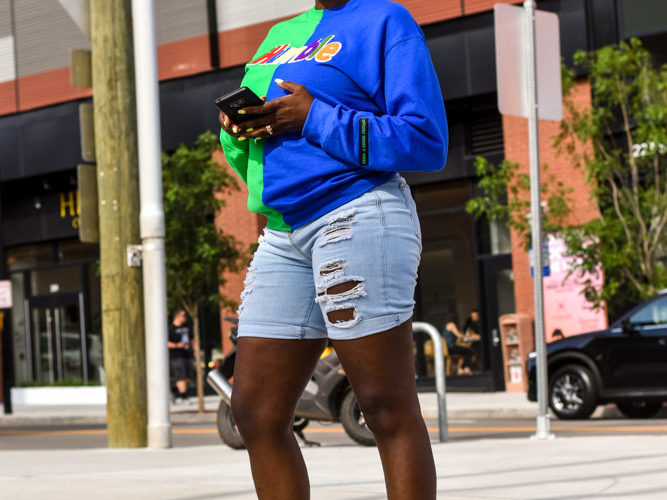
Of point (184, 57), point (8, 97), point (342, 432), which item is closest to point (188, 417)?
point (342, 432)

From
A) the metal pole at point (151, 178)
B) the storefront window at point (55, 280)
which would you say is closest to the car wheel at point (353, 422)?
the metal pole at point (151, 178)

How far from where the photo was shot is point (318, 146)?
3.09 metres

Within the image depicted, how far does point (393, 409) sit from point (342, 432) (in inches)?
396

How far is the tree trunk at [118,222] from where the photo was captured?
995 centimetres

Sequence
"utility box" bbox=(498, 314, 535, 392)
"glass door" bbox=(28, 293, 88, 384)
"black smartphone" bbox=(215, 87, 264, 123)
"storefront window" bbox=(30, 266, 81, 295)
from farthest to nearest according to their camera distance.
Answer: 1. "storefront window" bbox=(30, 266, 81, 295)
2. "glass door" bbox=(28, 293, 88, 384)
3. "utility box" bbox=(498, 314, 535, 392)
4. "black smartphone" bbox=(215, 87, 264, 123)

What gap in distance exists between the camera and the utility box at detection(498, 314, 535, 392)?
802 inches

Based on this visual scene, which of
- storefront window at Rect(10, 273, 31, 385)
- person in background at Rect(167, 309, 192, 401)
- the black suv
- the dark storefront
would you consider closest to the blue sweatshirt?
the black suv

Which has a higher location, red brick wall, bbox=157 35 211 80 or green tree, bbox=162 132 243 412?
red brick wall, bbox=157 35 211 80

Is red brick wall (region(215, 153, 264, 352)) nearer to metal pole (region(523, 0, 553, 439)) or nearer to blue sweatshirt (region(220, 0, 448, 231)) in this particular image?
metal pole (region(523, 0, 553, 439))

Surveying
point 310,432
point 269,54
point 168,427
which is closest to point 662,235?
point 310,432

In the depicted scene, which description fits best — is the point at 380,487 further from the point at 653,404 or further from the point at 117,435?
the point at 653,404

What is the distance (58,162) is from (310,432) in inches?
588

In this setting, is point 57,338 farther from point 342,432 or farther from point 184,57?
point 342,432

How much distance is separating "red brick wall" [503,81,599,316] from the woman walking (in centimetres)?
1695
